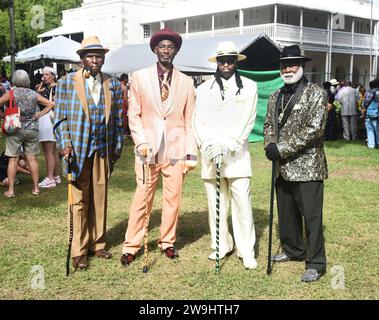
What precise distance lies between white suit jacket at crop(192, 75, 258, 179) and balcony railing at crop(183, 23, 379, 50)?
23.4 metres

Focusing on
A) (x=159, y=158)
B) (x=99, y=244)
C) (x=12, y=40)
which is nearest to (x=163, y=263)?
(x=99, y=244)

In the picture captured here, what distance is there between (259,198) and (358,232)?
1.96m

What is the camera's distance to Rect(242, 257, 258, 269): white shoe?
472 cm

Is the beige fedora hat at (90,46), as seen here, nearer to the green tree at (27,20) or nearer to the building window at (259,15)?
the building window at (259,15)

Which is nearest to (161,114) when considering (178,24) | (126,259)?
(126,259)

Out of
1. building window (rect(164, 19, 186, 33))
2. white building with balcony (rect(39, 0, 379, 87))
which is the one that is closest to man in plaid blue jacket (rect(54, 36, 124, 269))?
white building with balcony (rect(39, 0, 379, 87))

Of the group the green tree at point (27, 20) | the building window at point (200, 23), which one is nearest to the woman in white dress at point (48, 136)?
the building window at point (200, 23)

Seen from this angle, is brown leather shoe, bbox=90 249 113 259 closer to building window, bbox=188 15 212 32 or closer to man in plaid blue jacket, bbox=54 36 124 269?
man in plaid blue jacket, bbox=54 36 124 269

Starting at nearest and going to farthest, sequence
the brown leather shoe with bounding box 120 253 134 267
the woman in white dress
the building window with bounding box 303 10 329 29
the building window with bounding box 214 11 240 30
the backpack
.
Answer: the brown leather shoe with bounding box 120 253 134 267, the woman in white dress, the backpack, the building window with bounding box 214 11 240 30, the building window with bounding box 303 10 329 29

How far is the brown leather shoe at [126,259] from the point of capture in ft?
15.6

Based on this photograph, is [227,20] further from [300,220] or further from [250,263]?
[250,263]

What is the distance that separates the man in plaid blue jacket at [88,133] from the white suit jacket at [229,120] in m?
0.86

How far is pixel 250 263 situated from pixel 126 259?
3.95 ft

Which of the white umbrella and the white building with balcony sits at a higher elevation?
the white building with balcony
